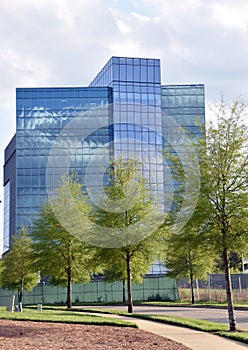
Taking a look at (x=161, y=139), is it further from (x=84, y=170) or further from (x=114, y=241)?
(x=114, y=241)

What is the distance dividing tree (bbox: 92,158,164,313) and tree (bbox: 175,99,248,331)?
9.89m

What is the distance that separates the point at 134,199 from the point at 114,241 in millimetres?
2558

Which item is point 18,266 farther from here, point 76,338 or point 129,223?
point 76,338

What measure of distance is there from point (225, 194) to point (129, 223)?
10922mm

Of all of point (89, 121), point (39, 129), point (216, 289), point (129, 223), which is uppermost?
point (89, 121)

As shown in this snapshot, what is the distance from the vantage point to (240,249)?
1995 cm

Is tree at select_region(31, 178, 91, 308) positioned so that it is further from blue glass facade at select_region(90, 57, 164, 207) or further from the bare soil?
blue glass facade at select_region(90, 57, 164, 207)

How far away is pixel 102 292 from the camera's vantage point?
6122cm

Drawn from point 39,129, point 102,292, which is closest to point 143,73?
point 39,129

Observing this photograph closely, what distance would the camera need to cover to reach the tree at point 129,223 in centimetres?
2992

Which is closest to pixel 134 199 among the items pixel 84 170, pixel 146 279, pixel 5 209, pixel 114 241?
pixel 114 241

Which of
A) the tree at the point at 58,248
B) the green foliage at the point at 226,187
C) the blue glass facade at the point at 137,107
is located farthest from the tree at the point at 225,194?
the blue glass facade at the point at 137,107

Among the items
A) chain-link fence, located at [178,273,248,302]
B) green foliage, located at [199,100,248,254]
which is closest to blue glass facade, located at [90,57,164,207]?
chain-link fence, located at [178,273,248,302]

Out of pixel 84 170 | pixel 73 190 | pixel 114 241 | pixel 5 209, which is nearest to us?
pixel 114 241
